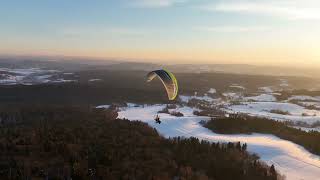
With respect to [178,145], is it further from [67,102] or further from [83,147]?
[67,102]

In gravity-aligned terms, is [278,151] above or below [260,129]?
above

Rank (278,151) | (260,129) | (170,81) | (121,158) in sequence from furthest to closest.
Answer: (260,129)
(278,151)
(121,158)
(170,81)

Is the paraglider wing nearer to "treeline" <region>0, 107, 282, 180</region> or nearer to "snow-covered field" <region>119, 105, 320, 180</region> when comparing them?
"treeline" <region>0, 107, 282, 180</region>

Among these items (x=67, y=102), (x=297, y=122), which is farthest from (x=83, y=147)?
(x=67, y=102)

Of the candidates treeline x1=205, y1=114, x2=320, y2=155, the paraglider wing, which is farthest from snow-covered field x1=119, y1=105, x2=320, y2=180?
the paraglider wing

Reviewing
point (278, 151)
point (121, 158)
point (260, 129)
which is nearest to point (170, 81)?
point (121, 158)

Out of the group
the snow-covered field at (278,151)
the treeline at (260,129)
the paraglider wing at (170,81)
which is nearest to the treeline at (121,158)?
the snow-covered field at (278,151)

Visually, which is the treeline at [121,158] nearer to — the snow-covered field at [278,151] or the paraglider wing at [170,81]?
the snow-covered field at [278,151]

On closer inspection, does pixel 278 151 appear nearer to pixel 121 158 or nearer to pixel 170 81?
pixel 121 158
